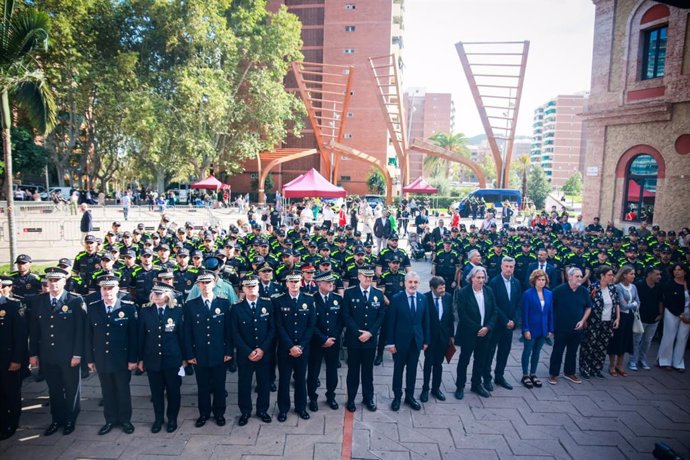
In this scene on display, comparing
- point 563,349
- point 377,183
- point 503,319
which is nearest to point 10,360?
point 503,319

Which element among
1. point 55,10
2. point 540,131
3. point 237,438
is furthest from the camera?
point 540,131

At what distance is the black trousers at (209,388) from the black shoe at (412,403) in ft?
8.23

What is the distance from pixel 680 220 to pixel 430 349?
593 inches

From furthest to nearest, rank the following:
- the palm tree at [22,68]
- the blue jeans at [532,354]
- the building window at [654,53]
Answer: the building window at [654,53] < the palm tree at [22,68] < the blue jeans at [532,354]

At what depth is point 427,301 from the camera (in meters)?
6.06

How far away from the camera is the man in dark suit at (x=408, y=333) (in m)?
5.84

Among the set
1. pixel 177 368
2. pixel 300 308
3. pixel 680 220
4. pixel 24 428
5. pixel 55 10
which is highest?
pixel 55 10

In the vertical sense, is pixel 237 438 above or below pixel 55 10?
below

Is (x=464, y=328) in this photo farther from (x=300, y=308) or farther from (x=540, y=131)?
(x=540, y=131)

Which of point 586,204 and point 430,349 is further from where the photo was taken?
point 586,204

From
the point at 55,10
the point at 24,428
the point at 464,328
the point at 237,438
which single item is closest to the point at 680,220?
the point at 464,328

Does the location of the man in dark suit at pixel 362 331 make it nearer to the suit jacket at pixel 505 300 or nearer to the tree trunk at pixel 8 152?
the suit jacket at pixel 505 300

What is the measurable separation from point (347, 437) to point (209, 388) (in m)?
1.86

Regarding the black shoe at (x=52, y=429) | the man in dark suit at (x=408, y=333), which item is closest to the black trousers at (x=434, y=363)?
the man in dark suit at (x=408, y=333)
